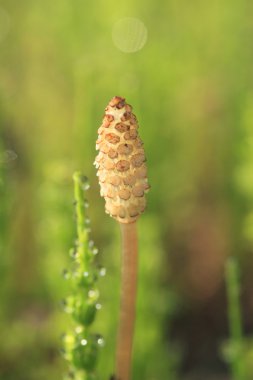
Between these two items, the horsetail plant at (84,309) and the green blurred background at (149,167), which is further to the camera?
the green blurred background at (149,167)

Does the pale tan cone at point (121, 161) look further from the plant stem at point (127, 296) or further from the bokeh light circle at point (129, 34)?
the bokeh light circle at point (129, 34)

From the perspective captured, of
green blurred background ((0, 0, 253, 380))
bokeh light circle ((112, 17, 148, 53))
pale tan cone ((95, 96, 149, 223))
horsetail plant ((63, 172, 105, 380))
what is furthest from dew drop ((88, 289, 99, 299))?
bokeh light circle ((112, 17, 148, 53))

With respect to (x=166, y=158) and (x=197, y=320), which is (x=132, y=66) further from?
(x=197, y=320)

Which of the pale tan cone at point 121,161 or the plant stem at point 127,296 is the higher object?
the pale tan cone at point 121,161

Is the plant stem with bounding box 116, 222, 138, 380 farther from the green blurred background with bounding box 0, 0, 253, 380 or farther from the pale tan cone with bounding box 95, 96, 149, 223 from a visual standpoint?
the green blurred background with bounding box 0, 0, 253, 380

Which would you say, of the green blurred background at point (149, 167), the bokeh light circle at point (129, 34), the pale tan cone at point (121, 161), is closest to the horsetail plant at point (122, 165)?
the pale tan cone at point (121, 161)

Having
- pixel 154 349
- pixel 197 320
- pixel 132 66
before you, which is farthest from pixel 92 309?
pixel 132 66
